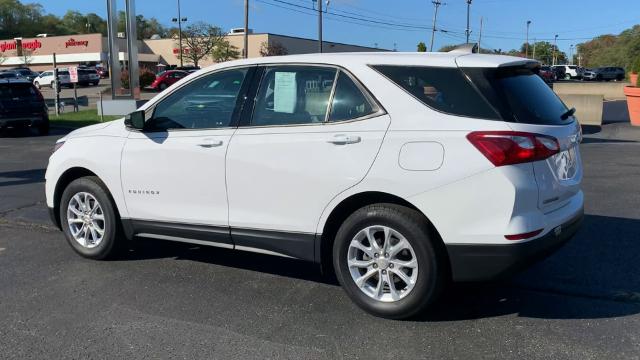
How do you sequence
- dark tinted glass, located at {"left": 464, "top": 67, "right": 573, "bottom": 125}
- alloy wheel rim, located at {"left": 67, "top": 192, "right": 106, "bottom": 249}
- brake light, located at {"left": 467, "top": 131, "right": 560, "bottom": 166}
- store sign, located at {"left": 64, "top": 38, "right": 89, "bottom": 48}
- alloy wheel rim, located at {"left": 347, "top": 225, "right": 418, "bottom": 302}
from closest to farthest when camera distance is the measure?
brake light, located at {"left": 467, "top": 131, "right": 560, "bottom": 166} < dark tinted glass, located at {"left": 464, "top": 67, "right": 573, "bottom": 125} < alloy wheel rim, located at {"left": 347, "top": 225, "right": 418, "bottom": 302} < alloy wheel rim, located at {"left": 67, "top": 192, "right": 106, "bottom": 249} < store sign, located at {"left": 64, "top": 38, "right": 89, "bottom": 48}

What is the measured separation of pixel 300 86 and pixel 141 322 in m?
2.03

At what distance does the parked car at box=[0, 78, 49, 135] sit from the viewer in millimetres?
17016

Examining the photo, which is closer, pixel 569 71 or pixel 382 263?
pixel 382 263

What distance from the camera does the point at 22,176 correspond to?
34.0 ft

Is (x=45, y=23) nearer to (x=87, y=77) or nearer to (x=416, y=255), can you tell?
(x=87, y=77)

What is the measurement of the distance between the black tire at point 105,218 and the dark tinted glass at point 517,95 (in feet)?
10.8

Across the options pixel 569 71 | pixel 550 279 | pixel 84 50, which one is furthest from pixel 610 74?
pixel 84 50

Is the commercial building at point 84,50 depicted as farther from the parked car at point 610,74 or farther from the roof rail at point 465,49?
the roof rail at point 465,49

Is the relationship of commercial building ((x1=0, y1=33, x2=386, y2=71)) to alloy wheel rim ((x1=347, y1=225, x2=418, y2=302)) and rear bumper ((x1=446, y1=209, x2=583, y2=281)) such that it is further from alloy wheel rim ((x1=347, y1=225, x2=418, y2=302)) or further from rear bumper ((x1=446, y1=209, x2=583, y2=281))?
rear bumper ((x1=446, y1=209, x2=583, y2=281))

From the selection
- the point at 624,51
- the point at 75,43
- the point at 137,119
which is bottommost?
the point at 137,119

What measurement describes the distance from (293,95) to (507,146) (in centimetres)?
165

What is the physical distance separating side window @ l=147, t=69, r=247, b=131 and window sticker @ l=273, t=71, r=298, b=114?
344mm

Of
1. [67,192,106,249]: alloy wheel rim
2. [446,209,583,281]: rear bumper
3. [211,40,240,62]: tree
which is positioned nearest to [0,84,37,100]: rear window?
[67,192,106,249]: alloy wheel rim

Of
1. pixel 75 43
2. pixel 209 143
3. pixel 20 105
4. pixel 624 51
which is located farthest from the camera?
pixel 75 43
